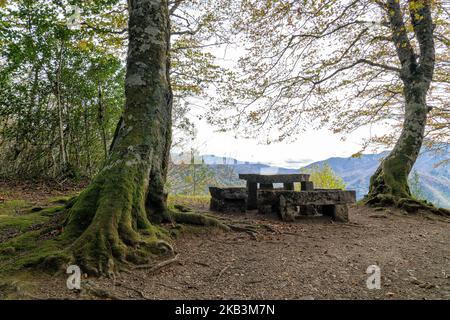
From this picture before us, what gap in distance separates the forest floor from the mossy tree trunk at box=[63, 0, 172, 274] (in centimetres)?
37

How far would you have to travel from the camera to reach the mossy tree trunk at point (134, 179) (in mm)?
3217

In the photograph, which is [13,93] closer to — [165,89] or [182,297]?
[165,89]

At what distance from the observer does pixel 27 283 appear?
2586mm

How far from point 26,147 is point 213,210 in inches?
388

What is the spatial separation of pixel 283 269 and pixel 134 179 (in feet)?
7.56

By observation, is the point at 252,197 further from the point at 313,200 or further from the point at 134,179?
the point at 134,179

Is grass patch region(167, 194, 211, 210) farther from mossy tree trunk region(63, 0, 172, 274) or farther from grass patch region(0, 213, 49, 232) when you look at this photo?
mossy tree trunk region(63, 0, 172, 274)

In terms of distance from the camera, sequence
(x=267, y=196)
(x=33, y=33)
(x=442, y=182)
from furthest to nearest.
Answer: (x=442, y=182), (x=33, y=33), (x=267, y=196)

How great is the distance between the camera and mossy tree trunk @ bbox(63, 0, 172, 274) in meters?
3.22

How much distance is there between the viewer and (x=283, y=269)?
3398mm
